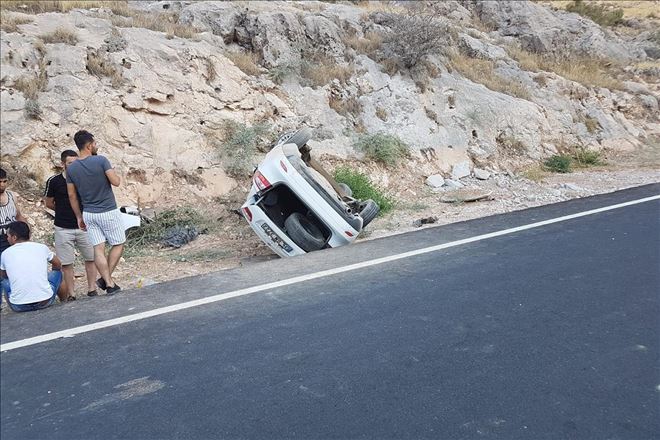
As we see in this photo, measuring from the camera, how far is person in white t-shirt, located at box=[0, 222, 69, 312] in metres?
4.56

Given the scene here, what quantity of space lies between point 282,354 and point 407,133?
31.2 ft

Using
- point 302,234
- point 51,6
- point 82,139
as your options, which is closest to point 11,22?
point 51,6

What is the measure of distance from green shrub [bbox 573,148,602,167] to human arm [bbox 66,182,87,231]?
1265 cm

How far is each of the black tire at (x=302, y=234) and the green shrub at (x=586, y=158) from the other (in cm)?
1006

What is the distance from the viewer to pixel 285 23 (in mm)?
13383

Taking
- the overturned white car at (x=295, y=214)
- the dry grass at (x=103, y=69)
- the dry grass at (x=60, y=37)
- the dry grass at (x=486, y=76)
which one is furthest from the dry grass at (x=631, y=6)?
the overturned white car at (x=295, y=214)

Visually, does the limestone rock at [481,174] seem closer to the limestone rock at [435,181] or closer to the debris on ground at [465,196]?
the limestone rock at [435,181]

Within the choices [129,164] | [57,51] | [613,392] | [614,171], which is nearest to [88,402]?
[613,392]

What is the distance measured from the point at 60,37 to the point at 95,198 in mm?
6330

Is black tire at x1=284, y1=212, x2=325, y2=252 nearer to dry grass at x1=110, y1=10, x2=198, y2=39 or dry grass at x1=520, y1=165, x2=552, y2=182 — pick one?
dry grass at x1=110, y1=10, x2=198, y2=39

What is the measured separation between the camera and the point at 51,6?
1180 cm

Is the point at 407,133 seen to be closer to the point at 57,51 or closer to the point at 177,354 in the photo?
the point at 57,51

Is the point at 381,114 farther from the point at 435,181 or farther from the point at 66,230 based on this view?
the point at 66,230

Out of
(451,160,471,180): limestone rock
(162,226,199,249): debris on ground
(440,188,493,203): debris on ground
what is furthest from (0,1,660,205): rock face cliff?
(440,188,493,203): debris on ground
